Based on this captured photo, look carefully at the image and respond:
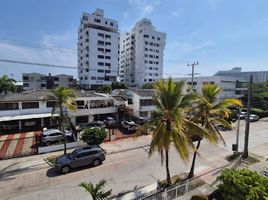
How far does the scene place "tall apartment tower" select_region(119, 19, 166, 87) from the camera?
80.1m

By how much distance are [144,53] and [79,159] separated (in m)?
69.0

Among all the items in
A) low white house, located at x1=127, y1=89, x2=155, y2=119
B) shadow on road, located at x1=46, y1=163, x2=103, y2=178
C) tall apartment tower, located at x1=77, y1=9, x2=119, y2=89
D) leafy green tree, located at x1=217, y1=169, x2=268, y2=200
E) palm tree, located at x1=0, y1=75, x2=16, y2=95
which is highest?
tall apartment tower, located at x1=77, y1=9, x2=119, y2=89

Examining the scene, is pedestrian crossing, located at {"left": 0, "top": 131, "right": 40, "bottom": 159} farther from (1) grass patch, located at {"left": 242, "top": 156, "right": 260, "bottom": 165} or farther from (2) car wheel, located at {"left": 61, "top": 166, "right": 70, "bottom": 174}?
(1) grass patch, located at {"left": 242, "top": 156, "right": 260, "bottom": 165}

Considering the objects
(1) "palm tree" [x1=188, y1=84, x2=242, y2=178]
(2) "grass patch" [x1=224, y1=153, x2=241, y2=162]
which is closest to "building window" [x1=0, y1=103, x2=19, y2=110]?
(1) "palm tree" [x1=188, y1=84, x2=242, y2=178]

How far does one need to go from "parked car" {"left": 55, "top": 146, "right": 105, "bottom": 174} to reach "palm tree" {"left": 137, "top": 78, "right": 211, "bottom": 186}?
344 inches

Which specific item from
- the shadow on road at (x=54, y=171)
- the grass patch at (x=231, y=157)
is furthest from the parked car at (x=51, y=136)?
the grass patch at (x=231, y=157)

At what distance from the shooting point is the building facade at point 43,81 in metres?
66.5

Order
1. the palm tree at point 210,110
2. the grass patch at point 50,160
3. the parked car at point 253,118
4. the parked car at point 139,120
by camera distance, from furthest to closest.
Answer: the parked car at point 253,118
the parked car at point 139,120
the grass patch at point 50,160
the palm tree at point 210,110

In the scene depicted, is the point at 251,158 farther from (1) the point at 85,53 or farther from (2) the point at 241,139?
(1) the point at 85,53

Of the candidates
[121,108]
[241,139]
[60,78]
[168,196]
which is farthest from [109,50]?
[168,196]

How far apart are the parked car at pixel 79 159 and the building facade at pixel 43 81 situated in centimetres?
5467

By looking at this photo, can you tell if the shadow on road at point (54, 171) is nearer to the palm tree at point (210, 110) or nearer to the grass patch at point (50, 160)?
the grass patch at point (50, 160)

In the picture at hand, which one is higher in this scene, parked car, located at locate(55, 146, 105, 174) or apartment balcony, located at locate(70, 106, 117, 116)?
apartment balcony, located at locate(70, 106, 117, 116)

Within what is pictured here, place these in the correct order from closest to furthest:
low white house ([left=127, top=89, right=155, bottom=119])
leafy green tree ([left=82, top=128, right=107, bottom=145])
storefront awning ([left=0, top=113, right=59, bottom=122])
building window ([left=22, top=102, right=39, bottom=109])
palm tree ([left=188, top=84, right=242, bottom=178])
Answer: palm tree ([left=188, top=84, right=242, bottom=178]) < leafy green tree ([left=82, top=128, right=107, bottom=145]) < storefront awning ([left=0, top=113, right=59, bottom=122]) < building window ([left=22, top=102, right=39, bottom=109]) < low white house ([left=127, top=89, right=155, bottom=119])
